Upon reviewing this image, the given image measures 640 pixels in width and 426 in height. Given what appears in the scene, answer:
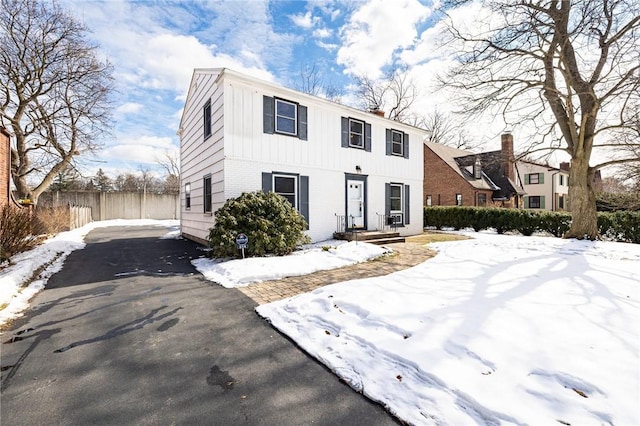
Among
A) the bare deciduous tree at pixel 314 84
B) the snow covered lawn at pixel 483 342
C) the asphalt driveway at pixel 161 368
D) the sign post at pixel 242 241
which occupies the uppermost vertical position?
the bare deciduous tree at pixel 314 84

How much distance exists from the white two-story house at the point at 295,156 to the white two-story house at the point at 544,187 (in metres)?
23.8

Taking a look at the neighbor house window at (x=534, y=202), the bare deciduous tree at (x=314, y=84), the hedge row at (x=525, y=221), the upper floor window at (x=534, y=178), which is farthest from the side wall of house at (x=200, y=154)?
the upper floor window at (x=534, y=178)

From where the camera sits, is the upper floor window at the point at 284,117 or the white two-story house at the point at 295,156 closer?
the white two-story house at the point at 295,156

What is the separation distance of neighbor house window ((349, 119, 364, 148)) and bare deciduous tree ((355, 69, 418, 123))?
60.0ft

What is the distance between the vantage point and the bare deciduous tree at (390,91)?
28.3 meters

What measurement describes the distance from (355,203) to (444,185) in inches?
581

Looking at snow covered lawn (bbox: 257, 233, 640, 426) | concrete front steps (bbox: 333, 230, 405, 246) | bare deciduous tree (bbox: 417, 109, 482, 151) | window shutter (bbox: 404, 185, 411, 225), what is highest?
bare deciduous tree (bbox: 417, 109, 482, 151)

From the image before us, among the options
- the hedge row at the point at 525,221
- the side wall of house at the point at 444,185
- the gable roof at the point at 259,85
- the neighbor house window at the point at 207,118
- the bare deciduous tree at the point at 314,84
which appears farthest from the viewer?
the bare deciduous tree at the point at 314,84

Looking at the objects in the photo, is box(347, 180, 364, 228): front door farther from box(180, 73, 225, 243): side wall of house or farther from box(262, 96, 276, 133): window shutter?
box(180, 73, 225, 243): side wall of house

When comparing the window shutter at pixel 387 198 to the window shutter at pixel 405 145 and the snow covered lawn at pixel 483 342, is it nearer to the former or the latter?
the window shutter at pixel 405 145

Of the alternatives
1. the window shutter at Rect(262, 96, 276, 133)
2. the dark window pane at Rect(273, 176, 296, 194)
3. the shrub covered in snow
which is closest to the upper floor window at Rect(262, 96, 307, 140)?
the window shutter at Rect(262, 96, 276, 133)

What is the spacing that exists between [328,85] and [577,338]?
90.6 ft

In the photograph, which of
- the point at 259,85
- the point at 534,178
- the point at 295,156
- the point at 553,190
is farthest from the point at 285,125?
the point at 534,178

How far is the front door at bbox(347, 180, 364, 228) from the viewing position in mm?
11281
